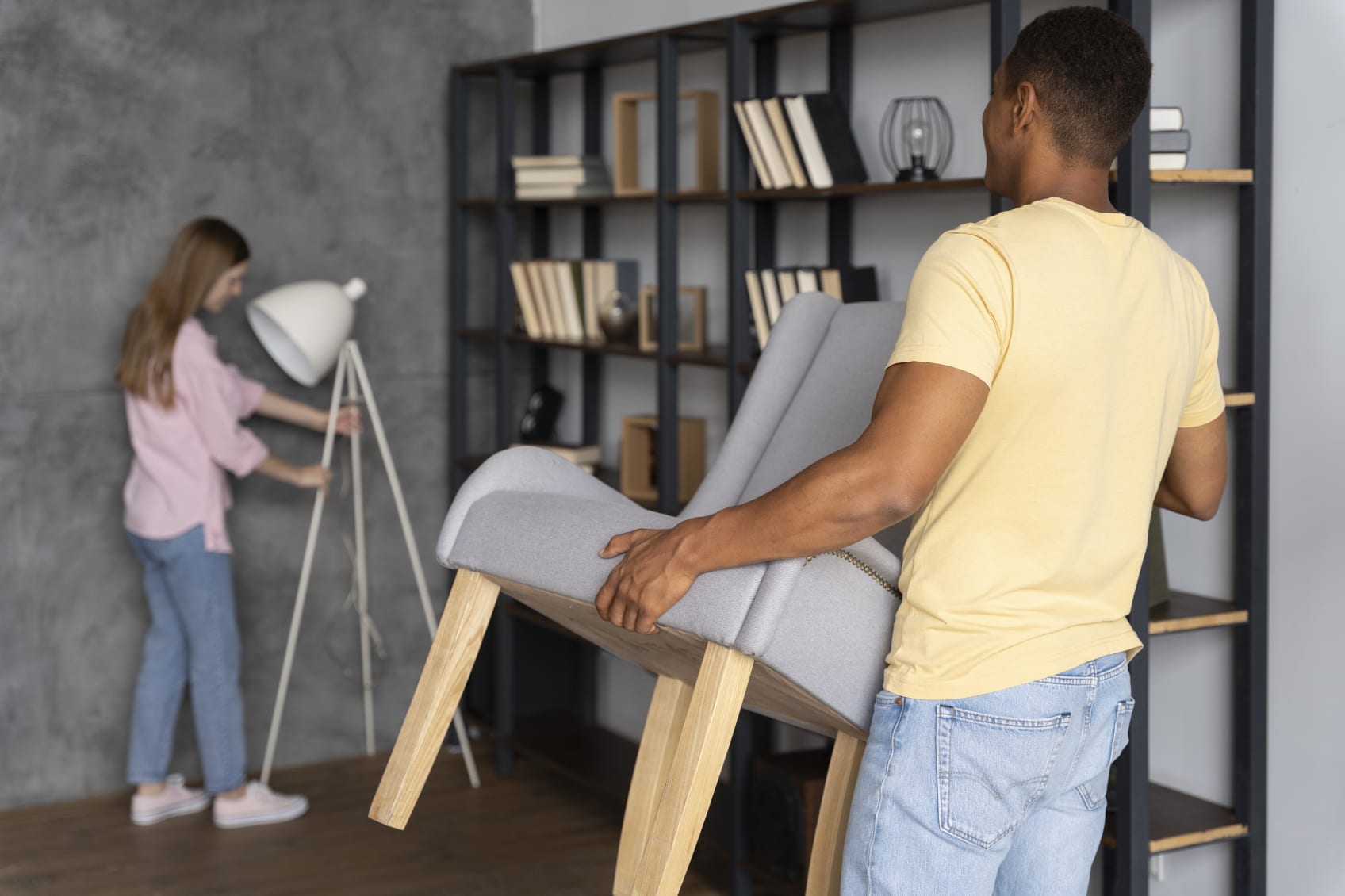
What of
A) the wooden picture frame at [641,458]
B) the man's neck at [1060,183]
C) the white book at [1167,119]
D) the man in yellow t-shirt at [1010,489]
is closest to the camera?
the man in yellow t-shirt at [1010,489]

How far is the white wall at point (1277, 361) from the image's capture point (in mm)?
2615

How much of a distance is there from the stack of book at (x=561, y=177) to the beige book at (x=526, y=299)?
22 centimetres

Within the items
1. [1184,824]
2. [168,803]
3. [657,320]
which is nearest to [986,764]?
[1184,824]

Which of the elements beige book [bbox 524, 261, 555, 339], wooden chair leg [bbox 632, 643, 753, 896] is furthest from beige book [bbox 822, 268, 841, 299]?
wooden chair leg [bbox 632, 643, 753, 896]

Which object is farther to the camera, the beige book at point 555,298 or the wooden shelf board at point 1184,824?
the beige book at point 555,298

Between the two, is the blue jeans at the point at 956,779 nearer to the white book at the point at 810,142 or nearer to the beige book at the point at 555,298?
the white book at the point at 810,142

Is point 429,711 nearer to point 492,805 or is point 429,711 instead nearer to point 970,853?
point 970,853

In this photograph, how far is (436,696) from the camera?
1.93 meters

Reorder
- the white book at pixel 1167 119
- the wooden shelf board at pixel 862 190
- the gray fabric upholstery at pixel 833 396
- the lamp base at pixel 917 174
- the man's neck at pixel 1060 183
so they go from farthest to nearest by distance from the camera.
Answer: the lamp base at pixel 917 174, the wooden shelf board at pixel 862 190, the white book at pixel 1167 119, the gray fabric upholstery at pixel 833 396, the man's neck at pixel 1060 183

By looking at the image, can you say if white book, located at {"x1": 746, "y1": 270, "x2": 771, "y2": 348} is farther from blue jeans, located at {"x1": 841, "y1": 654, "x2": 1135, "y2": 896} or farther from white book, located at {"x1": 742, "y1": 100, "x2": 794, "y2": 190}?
blue jeans, located at {"x1": 841, "y1": 654, "x2": 1135, "y2": 896}

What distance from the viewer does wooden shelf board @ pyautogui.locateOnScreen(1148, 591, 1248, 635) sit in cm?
262

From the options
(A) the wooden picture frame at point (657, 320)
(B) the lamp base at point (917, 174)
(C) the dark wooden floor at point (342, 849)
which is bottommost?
(C) the dark wooden floor at point (342, 849)

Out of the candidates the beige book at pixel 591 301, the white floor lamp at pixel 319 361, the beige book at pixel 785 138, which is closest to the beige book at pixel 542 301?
the beige book at pixel 591 301

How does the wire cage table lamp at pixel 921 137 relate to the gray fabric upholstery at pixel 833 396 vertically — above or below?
above
